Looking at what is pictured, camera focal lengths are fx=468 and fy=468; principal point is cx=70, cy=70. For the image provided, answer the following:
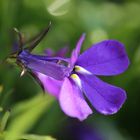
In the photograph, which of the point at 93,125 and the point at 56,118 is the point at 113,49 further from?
the point at 93,125

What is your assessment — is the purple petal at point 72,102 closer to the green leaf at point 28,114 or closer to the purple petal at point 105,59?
the purple petal at point 105,59

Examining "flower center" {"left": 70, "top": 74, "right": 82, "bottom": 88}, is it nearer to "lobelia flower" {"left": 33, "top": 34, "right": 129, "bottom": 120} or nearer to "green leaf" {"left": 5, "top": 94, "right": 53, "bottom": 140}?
"lobelia flower" {"left": 33, "top": 34, "right": 129, "bottom": 120}

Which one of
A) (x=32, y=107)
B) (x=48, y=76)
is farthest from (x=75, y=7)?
(x=48, y=76)

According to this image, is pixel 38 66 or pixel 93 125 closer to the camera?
pixel 38 66

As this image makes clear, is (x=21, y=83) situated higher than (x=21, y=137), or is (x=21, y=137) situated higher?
(x=21, y=137)

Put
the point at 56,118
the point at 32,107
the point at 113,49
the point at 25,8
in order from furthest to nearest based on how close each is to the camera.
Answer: the point at 25,8 → the point at 56,118 → the point at 32,107 → the point at 113,49

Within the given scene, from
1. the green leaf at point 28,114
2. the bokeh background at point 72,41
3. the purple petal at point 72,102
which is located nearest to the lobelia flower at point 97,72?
the purple petal at point 72,102

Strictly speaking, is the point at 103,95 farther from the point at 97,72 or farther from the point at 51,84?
the point at 51,84

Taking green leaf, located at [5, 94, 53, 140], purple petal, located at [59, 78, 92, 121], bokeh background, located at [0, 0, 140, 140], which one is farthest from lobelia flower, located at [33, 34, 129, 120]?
bokeh background, located at [0, 0, 140, 140]
